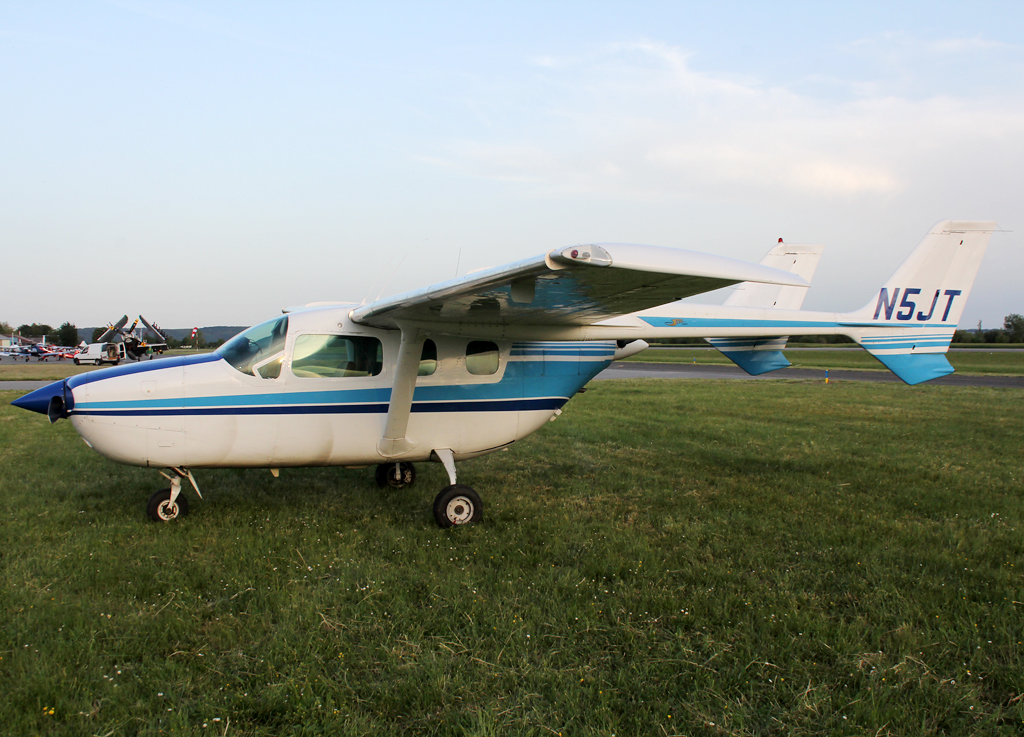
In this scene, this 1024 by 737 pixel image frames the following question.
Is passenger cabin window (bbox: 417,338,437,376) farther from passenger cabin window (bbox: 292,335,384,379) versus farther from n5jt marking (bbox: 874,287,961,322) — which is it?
n5jt marking (bbox: 874,287,961,322)

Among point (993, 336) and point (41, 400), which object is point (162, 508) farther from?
point (993, 336)

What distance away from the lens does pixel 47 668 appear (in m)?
3.00

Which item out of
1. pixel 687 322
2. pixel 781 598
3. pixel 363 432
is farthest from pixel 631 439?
pixel 781 598

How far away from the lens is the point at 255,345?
5.65 meters

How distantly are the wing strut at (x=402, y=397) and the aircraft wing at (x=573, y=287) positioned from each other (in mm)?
242

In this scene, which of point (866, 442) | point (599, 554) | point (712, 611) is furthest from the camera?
point (866, 442)

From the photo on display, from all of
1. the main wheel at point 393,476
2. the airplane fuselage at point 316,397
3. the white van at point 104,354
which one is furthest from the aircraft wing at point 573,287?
the white van at point 104,354

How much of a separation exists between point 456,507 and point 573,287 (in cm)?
253

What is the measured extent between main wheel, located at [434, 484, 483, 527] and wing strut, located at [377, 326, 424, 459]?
688 mm

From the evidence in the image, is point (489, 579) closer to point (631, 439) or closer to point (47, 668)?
point (47, 668)

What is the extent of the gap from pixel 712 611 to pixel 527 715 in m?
1.58

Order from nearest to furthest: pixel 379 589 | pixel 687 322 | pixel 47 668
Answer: pixel 47 668, pixel 379 589, pixel 687 322

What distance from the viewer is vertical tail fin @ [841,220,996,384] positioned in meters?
7.74

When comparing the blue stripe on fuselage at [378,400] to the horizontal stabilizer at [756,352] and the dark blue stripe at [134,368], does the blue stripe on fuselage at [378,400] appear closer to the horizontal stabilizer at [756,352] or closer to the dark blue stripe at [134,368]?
the dark blue stripe at [134,368]
